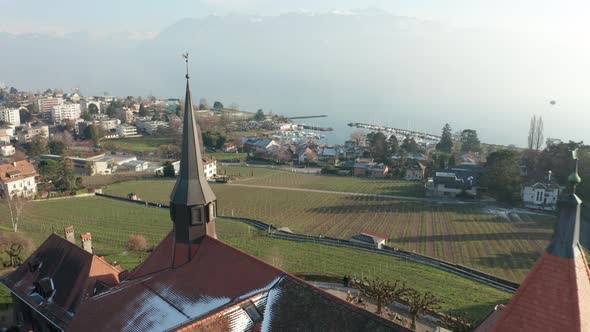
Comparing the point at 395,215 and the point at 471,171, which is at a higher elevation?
the point at 471,171

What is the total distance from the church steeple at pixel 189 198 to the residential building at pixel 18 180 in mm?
40261

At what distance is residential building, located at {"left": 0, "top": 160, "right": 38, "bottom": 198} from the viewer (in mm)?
47156

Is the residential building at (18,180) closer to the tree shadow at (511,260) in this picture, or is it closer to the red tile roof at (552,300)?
Answer: the tree shadow at (511,260)

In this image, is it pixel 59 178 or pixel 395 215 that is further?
pixel 59 178

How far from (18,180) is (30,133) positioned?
184 ft

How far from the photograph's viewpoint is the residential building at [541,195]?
1855 inches

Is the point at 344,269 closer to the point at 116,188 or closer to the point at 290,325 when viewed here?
the point at 290,325

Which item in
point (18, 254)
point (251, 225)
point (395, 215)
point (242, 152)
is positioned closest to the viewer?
point (18, 254)

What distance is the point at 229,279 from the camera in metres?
13.1

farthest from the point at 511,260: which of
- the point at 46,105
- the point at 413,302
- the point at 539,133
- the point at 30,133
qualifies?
the point at 46,105

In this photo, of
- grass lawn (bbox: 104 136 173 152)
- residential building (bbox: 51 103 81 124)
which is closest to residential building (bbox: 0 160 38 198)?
grass lawn (bbox: 104 136 173 152)

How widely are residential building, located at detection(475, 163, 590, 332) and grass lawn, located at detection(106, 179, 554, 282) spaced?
978 inches

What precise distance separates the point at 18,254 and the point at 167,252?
16.6 metres

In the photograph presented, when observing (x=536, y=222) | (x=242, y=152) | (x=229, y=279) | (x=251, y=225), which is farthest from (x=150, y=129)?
(x=229, y=279)
